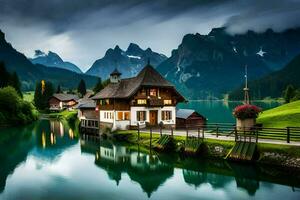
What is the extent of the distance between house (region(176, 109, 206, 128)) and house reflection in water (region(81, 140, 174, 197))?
14.3m

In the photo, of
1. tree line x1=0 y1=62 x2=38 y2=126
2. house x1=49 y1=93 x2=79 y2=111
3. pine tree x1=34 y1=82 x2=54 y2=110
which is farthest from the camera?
house x1=49 y1=93 x2=79 y2=111

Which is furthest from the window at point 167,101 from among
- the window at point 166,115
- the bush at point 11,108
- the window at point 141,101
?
the bush at point 11,108

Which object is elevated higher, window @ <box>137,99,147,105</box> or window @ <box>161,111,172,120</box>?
window @ <box>137,99,147,105</box>

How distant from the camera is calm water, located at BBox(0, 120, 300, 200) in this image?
77.9 ft

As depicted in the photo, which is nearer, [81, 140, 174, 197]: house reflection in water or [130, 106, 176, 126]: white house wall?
[81, 140, 174, 197]: house reflection in water

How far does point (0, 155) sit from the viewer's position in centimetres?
4153

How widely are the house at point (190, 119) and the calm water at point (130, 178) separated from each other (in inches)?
582

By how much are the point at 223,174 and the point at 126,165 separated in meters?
11.0

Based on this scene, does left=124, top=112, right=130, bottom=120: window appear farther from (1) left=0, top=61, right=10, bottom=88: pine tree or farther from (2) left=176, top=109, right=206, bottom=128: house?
(1) left=0, top=61, right=10, bottom=88: pine tree

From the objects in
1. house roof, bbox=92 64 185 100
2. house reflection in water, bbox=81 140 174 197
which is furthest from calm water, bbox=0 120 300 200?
house roof, bbox=92 64 185 100

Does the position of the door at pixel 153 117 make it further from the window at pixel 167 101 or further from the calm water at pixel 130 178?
the calm water at pixel 130 178

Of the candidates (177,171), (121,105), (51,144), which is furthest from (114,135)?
(177,171)

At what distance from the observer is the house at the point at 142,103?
52250 millimetres

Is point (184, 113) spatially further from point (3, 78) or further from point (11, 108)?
point (3, 78)
